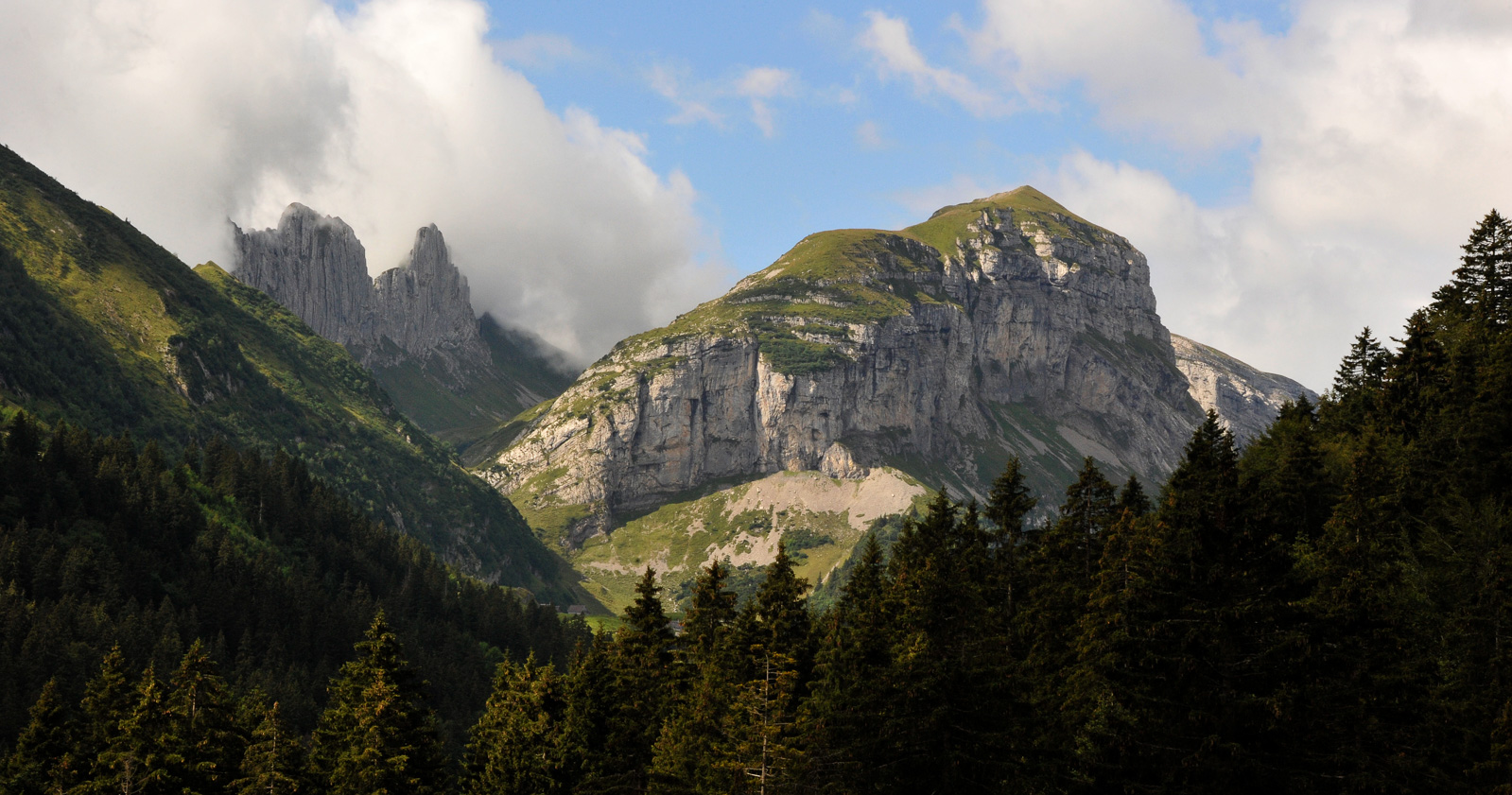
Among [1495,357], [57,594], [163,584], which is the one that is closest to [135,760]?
[1495,357]

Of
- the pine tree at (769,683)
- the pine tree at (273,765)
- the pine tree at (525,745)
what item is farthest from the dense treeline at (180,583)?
the pine tree at (769,683)

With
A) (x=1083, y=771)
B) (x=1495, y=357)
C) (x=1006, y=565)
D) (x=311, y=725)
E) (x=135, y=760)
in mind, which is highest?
(x=1495, y=357)

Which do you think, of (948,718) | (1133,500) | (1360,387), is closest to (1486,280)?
(1360,387)

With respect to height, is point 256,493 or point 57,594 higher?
point 256,493

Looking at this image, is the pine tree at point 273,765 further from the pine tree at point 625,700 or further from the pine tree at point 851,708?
the pine tree at point 851,708

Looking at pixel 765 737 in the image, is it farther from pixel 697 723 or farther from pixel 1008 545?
pixel 1008 545

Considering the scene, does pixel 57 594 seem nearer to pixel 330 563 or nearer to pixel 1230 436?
pixel 330 563

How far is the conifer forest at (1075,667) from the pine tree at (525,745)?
8.0 inches

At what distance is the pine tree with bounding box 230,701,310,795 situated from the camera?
6144 centimetres

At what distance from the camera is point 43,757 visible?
63188 millimetres

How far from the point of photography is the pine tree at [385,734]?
57906 millimetres

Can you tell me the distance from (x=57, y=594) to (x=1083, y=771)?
453 feet

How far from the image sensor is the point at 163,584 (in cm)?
15538

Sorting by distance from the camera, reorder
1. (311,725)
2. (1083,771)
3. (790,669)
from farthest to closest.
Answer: (311,725) → (790,669) → (1083,771)
